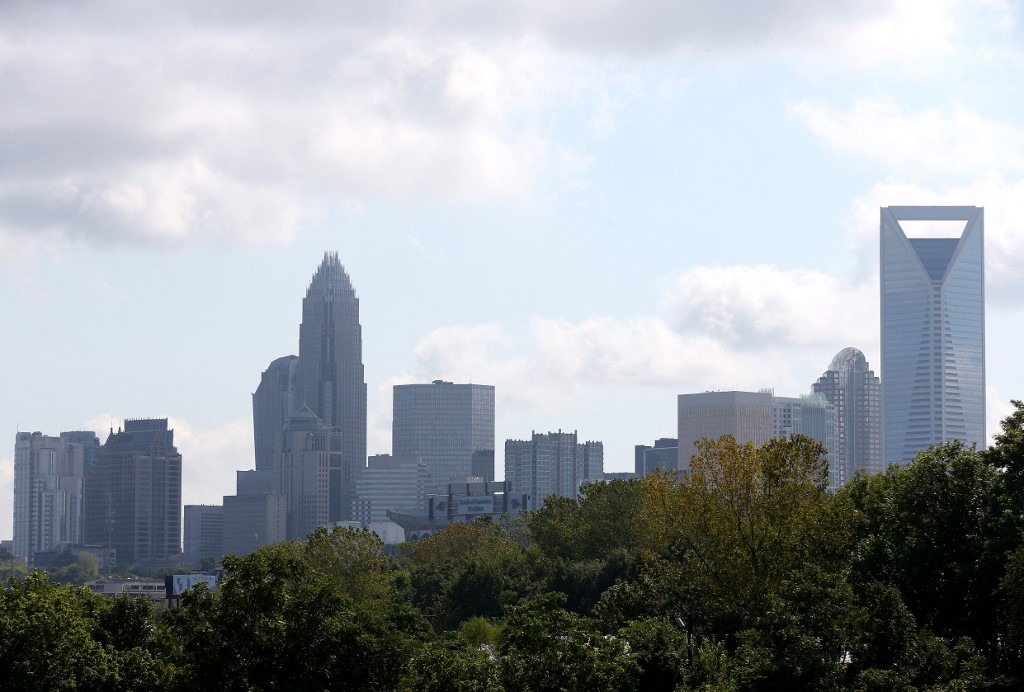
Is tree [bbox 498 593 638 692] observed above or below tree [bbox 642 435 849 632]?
below

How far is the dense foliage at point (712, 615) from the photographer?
5325cm

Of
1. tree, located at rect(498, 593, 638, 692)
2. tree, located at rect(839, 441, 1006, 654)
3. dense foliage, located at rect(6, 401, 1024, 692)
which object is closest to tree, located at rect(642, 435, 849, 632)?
dense foliage, located at rect(6, 401, 1024, 692)

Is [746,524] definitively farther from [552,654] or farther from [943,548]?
[552,654]

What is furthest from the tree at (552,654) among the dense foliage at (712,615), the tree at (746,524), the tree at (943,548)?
the tree at (746,524)

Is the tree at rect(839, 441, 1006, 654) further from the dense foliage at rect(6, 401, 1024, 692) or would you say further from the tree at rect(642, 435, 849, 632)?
the tree at rect(642, 435, 849, 632)

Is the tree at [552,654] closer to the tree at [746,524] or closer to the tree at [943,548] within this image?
the tree at [943,548]

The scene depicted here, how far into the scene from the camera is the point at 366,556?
125m

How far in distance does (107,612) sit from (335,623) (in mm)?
15583

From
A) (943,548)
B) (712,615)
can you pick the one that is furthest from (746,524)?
(943,548)

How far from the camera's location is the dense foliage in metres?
53.2

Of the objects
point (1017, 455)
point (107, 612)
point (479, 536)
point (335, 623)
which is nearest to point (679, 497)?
point (1017, 455)

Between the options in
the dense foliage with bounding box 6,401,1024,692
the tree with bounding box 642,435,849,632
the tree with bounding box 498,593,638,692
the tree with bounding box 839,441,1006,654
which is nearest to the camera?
the tree with bounding box 498,593,638,692

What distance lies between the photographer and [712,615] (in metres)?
70.3

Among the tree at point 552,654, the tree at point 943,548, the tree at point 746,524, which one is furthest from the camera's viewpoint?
the tree at point 746,524
